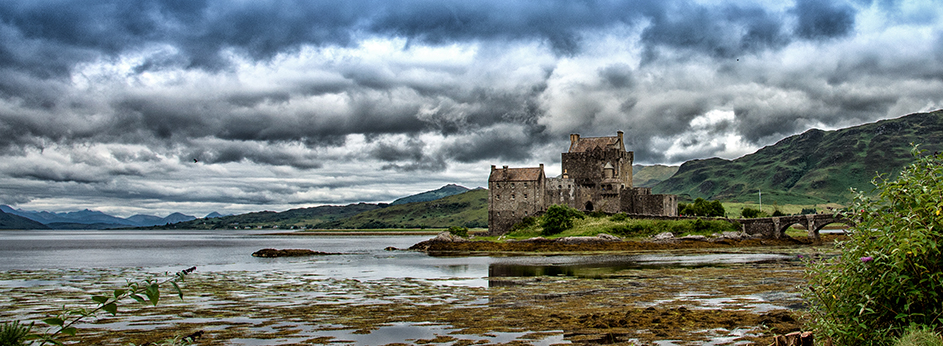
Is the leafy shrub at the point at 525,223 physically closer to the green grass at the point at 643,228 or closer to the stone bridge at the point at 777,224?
the green grass at the point at 643,228

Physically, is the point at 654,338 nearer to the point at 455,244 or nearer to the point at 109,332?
the point at 109,332

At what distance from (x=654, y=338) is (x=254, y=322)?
13261 mm

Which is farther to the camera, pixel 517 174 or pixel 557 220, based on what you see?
pixel 517 174

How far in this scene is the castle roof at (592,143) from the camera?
3558 inches

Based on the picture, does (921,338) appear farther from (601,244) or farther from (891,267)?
(601,244)

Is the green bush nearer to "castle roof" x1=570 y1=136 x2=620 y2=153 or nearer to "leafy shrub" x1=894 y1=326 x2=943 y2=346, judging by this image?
"leafy shrub" x1=894 y1=326 x2=943 y2=346

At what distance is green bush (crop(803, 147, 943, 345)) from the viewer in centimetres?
961

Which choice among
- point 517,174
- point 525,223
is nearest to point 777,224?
point 525,223

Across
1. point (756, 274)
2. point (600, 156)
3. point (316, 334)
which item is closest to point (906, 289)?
point (316, 334)

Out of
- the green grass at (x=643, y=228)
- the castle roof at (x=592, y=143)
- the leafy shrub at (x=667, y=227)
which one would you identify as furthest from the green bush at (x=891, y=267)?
the castle roof at (x=592, y=143)

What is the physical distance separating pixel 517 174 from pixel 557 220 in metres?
13.2

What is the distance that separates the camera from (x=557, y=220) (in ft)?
266

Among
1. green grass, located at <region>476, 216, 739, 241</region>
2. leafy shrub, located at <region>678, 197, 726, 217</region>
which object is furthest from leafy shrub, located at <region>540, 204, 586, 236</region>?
leafy shrub, located at <region>678, 197, 726, 217</region>

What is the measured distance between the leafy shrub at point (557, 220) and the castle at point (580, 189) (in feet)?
21.3
